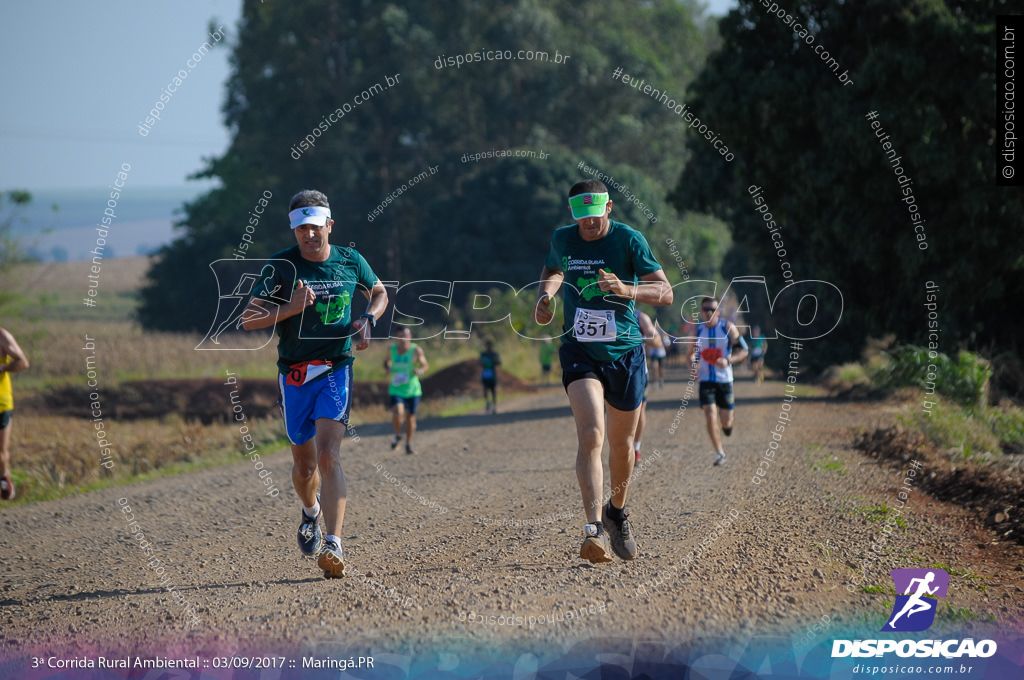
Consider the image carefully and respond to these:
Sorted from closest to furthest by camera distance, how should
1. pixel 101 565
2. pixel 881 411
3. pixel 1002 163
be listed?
pixel 101 565, pixel 1002 163, pixel 881 411

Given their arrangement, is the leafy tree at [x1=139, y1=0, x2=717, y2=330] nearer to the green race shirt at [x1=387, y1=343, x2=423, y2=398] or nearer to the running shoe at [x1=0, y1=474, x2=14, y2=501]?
the green race shirt at [x1=387, y1=343, x2=423, y2=398]

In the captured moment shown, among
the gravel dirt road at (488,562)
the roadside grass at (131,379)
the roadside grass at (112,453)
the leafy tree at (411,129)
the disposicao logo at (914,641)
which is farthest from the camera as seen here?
the leafy tree at (411,129)

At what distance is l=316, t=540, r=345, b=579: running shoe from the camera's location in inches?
228

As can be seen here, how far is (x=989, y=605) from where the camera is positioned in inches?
217

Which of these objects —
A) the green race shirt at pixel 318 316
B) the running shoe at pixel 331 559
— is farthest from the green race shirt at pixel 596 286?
the running shoe at pixel 331 559

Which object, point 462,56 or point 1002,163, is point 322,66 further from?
point 1002,163

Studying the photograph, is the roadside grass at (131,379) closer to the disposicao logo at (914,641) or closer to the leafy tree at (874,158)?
the disposicao logo at (914,641)

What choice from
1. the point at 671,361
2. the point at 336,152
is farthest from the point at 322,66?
the point at 671,361

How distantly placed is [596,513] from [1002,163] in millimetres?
13162

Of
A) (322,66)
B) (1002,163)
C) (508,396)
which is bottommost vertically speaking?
(508,396)

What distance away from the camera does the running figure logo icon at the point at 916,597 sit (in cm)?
511

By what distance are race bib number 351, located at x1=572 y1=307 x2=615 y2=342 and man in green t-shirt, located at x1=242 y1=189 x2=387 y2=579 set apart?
51.5 inches

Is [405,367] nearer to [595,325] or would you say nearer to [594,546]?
[595,325]

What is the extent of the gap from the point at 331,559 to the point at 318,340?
1338 millimetres
